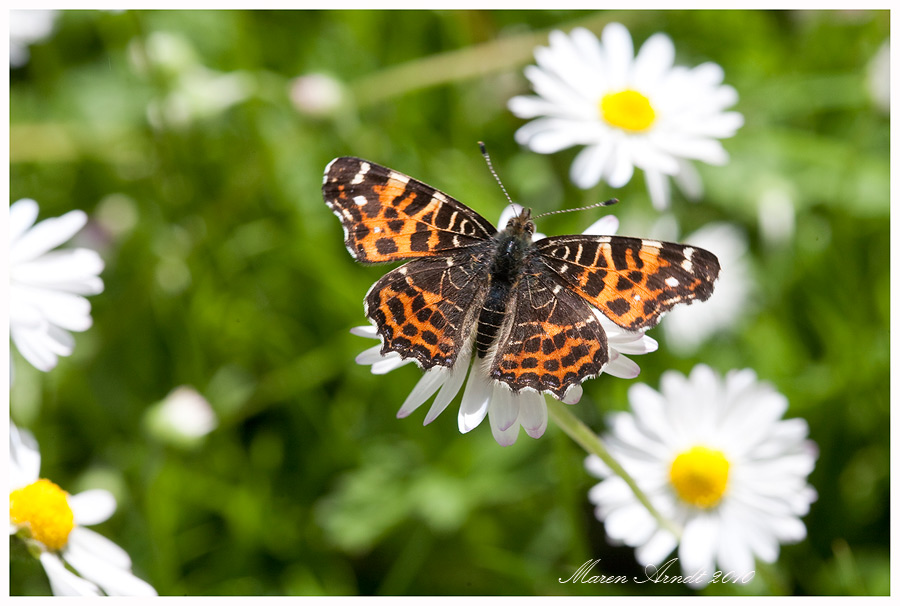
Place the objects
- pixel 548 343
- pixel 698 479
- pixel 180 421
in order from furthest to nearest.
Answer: pixel 180 421 < pixel 698 479 < pixel 548 343

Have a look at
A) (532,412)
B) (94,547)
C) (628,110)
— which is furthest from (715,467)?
(94,547)

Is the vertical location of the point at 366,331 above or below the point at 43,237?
below

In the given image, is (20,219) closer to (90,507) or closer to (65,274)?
(65,274)

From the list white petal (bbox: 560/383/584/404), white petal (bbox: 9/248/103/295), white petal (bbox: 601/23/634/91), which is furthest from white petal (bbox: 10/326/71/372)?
white petal (bbox: 601/23/634/91)

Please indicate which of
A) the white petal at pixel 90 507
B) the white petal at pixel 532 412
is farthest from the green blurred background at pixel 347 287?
the white petal at pixel 532 412

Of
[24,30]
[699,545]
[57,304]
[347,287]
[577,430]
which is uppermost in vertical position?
[24,30]

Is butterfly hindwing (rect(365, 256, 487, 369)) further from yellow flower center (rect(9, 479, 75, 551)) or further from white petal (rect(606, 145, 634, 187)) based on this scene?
yellow flower center (rect(9, 479, 75, 551))

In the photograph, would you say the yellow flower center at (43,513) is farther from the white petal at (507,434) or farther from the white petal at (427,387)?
the white petal at (507,434)
